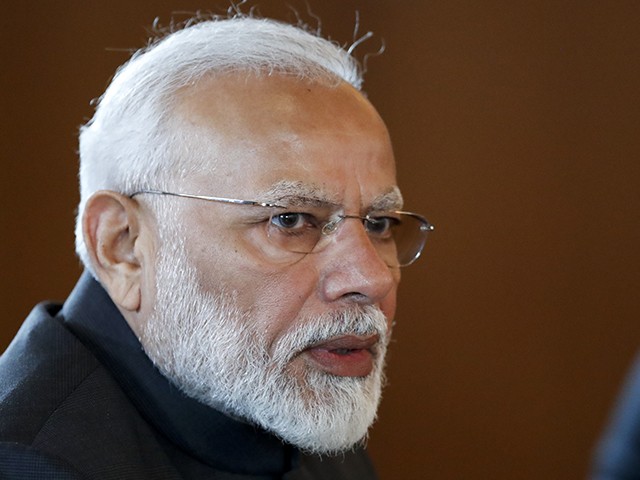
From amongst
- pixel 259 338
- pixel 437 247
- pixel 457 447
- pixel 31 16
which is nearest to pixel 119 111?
pixel 259 338

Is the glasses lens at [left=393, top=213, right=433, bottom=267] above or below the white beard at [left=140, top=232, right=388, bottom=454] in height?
above

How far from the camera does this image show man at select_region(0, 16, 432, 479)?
5.01 feet

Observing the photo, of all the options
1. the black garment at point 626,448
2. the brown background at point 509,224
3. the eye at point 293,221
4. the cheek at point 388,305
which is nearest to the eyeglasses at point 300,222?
the eye at point 293,221

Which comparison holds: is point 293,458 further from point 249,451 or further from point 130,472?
point 130,472

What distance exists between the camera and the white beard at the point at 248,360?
153 cm

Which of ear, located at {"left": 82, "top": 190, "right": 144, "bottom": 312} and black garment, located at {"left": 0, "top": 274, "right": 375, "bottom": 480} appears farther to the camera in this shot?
ear, located at {"left": 82, "top": 190, "right": 144, "bottom": 312}

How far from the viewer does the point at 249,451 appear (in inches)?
63.9

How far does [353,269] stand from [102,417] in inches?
18.7

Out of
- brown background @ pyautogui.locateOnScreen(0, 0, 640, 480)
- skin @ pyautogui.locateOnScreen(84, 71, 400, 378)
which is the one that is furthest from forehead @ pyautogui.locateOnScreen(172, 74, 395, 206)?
brown background @ pyautogui.locateOnScreen(0, 0, 640, 480)

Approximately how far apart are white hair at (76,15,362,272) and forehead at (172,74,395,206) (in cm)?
3

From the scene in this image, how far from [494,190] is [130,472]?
105 inches

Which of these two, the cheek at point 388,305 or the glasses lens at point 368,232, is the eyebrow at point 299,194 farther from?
the cheek at point 388,305

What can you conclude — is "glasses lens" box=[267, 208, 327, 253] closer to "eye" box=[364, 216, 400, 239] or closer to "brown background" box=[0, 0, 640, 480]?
"eye" box=[364, 216, 400, 239]

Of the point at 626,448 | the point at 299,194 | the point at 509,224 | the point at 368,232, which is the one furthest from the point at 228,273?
the point at 509,224
